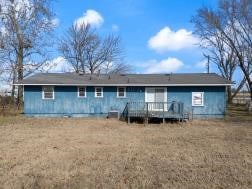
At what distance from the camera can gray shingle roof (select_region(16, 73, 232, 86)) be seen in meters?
26.7

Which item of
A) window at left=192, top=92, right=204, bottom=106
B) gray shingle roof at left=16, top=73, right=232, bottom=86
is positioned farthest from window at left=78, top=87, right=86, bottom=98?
window at left=192, top=92, right=204, bottom=106

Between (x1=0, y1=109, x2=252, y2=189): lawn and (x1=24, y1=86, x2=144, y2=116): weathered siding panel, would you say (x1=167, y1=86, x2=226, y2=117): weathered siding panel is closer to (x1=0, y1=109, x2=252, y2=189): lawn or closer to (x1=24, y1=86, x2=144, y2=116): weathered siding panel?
(x1=24, y1=86, x2=144, y2=116): weathered siding panel

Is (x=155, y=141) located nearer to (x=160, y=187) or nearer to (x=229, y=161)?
(x=229, y=161)

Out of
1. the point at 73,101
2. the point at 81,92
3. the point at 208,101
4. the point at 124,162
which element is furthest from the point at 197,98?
the point at 124,162

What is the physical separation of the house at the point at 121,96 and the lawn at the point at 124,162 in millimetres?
10944

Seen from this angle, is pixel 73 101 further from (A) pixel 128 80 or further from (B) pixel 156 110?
(B) pixel 156 110

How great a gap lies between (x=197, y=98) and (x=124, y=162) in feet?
56.8

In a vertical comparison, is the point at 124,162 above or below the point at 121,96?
below

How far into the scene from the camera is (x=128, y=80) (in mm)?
27859

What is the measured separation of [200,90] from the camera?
87.5ft

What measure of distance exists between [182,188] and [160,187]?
0.43 meters

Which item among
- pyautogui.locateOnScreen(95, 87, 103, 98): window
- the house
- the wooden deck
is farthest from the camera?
pyautogui.locateOnScreen(95, 87, 103, 98): window

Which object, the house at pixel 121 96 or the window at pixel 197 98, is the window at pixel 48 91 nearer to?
the house at pixel 121 96

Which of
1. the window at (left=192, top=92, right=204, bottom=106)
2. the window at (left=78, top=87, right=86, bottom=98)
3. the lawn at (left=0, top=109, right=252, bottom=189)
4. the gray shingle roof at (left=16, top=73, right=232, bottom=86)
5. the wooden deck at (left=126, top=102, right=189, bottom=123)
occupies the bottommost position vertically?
the lawn at (left=0, top=109, right=252, bottom=189)
